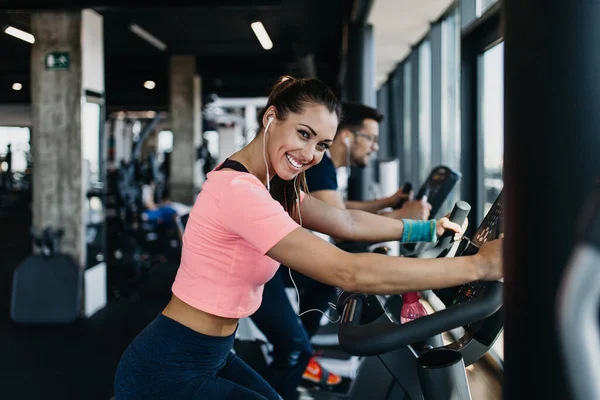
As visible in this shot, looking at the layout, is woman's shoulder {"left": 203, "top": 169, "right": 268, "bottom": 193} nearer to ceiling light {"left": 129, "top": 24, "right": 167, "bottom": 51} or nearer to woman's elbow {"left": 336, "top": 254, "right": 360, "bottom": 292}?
woman's elbow {"left": 336, "top": 254, "right": 360, "bottom": 292}

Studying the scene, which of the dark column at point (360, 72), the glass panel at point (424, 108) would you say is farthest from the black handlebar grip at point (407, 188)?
the glass panel at point (424, 108)

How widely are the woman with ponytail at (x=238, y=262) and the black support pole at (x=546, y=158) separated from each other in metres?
0.30

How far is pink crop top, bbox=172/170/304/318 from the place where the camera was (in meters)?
1.30

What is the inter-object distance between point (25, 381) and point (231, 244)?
3082 millimetres

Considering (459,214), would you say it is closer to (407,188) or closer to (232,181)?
(232,181)

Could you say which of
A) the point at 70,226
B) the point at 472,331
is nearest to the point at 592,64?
the point at 472,331

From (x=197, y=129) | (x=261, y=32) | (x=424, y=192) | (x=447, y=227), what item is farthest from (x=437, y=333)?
(x=197, y=129)

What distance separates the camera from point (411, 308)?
4.52ft

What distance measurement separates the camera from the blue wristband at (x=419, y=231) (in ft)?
5.35

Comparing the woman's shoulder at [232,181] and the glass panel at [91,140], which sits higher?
the glass panel at [91,140]

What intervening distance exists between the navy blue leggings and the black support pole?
28.8 inches

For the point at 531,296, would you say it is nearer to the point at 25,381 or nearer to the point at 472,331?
the point at 472,331

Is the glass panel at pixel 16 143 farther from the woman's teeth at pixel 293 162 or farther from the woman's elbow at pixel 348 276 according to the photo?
the woman's elbow at pixel 348 276

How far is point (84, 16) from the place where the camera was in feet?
18.1
